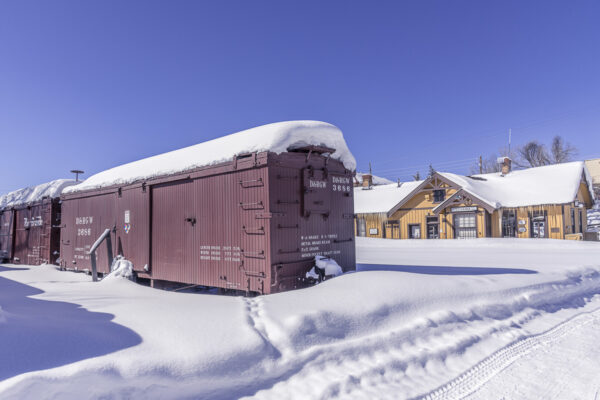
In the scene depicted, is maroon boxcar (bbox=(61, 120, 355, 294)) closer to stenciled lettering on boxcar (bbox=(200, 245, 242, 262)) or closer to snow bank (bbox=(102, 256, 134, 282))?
stenciled lettering on boxcar (bbox=(200, 245, 242, 262))

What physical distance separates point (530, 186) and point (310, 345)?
1125 inches

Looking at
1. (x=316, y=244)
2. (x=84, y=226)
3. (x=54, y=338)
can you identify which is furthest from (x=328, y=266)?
(x=84, y=226)

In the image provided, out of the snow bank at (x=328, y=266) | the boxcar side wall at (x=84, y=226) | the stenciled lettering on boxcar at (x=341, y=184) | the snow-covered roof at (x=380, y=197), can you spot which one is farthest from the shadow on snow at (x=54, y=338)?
the snow-covered roof at (x=380, y=197)

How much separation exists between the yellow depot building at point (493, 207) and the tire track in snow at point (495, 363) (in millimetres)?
21181

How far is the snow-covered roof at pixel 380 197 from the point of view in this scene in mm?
33059

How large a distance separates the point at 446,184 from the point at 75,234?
24541mm

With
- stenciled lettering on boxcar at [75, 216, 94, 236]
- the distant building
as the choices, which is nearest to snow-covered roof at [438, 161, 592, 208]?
stenciled lettering on boxcar at [75, 216, 94, 236]

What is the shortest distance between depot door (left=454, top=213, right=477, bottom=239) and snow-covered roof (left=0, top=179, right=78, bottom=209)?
2413 cm

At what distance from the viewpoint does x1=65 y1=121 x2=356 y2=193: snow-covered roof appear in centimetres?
757

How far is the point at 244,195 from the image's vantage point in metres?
7.59

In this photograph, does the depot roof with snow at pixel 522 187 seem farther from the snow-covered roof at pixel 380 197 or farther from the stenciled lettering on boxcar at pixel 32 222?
the stenciled lettering on boxcar at pixel 32 222

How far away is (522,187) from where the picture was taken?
28.1 metres

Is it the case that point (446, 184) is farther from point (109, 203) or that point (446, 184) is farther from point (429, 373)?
point (429, 373)

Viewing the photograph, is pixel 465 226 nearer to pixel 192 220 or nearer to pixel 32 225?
pixel 192 220
